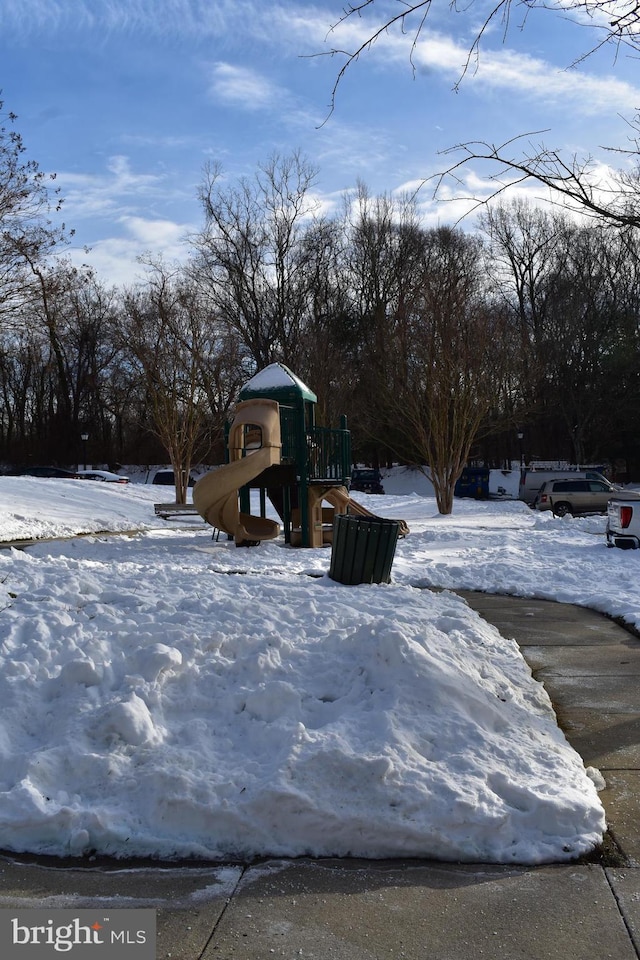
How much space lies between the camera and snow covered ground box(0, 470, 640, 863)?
405 cm

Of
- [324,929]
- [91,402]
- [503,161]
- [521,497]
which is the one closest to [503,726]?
[324,929]

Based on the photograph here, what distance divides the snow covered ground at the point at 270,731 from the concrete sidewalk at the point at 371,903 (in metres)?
0.15

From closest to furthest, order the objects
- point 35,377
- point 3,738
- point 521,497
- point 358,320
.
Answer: point 3,738 → point 521,497 → point 358,320 → point 35,377

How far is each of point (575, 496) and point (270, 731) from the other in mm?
28208

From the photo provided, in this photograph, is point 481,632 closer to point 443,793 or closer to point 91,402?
point 443,793

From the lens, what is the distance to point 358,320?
56.0 meters

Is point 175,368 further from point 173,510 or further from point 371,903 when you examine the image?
point 371,903

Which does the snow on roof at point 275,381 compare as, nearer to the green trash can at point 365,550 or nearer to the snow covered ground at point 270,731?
the green trash can at point 365,550

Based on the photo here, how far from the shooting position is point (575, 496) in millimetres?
31109

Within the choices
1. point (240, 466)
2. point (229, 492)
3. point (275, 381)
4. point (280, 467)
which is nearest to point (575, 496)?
point (275, 381)

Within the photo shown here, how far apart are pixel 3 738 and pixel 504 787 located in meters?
2.83

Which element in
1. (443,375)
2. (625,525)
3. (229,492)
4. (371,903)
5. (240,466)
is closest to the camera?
(371,903)

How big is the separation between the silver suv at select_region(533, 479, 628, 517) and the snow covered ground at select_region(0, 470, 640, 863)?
24365 millimetres

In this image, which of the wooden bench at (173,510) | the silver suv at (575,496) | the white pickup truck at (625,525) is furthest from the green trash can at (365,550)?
the silver suv at (575,496)
